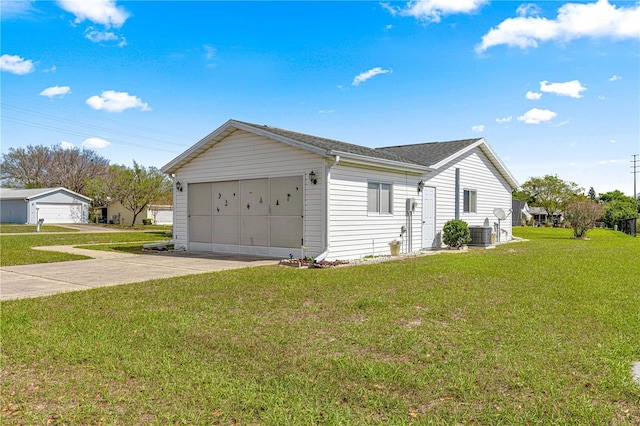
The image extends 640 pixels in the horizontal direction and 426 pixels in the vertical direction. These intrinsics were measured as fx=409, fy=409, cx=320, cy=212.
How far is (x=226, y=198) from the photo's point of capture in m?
13.0

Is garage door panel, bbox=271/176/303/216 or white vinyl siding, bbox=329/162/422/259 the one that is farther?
garage door panel, bbox=271/176/303/216

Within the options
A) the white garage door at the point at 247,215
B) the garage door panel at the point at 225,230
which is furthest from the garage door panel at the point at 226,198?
the garage door panel at the point at 225,230

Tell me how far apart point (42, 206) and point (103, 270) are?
3771 cm

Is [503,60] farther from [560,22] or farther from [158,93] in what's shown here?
[158,93]

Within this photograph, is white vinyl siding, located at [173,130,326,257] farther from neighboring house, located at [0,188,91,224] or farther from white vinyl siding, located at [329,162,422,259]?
neighboring house, located at [0,188,91,224]

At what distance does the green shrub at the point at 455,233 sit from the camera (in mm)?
14422

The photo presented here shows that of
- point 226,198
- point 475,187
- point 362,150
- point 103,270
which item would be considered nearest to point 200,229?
point 226,198

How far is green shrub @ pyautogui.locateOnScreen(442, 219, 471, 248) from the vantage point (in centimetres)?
1442

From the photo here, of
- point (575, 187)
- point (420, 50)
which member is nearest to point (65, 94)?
point (420, 50)

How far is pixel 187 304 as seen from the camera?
575 centimetres

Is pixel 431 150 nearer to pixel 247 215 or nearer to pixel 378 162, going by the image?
pixel 378 162

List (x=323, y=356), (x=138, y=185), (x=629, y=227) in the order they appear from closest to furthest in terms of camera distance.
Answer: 1. (x=323, y=356)
2. (x=629, y=227)
3. (x=138, y=185)

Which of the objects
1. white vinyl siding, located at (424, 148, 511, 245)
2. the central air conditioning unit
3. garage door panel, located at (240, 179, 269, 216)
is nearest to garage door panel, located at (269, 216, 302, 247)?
garage door panel, located at (240, 179, 269, 216)

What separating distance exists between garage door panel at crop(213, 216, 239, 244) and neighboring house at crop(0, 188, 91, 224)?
34462 mm
